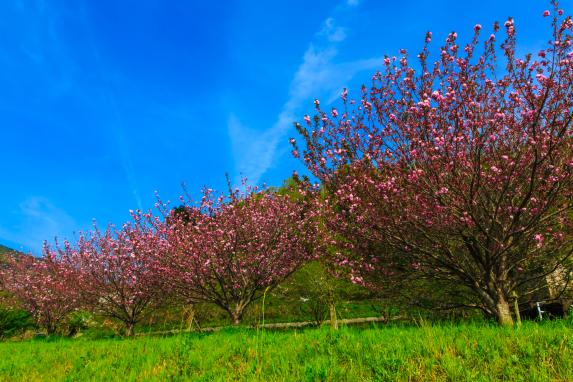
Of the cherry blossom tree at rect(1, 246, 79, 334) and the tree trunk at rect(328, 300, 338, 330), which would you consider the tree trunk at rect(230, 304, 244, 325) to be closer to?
the tree trunk at rect(328, 300, 338, 330)

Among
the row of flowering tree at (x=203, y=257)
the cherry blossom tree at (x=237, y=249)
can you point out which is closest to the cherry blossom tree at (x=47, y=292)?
the row of flowering tree at (x=203, y=257)

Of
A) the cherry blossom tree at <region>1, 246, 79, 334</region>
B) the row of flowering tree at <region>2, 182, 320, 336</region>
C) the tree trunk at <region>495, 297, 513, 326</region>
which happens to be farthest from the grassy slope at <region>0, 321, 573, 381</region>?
the cherry blossom tree at <region>1, 246, 79, 334</region>

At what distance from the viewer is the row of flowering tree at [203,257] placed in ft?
46.3

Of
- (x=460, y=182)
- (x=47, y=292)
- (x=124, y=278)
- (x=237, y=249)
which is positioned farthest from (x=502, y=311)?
(x=47, y=292)

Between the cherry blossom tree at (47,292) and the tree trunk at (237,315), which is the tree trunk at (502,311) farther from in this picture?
the cherry blossom tree at (47,292)

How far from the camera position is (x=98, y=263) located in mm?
17859

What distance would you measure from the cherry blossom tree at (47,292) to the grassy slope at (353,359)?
50.1ft

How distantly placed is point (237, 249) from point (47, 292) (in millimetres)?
15130

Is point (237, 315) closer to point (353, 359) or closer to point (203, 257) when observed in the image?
point (203, 257)

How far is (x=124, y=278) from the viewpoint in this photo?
16906 millimetres

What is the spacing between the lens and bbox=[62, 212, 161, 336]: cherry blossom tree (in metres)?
16.6

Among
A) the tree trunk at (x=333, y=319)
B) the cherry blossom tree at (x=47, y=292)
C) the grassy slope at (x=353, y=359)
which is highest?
the cherry blossom tree at (x=47, y=292)

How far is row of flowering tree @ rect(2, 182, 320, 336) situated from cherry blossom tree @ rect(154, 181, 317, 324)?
1.4 inches

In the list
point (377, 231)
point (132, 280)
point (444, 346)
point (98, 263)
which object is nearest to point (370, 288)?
point (377, 231)
